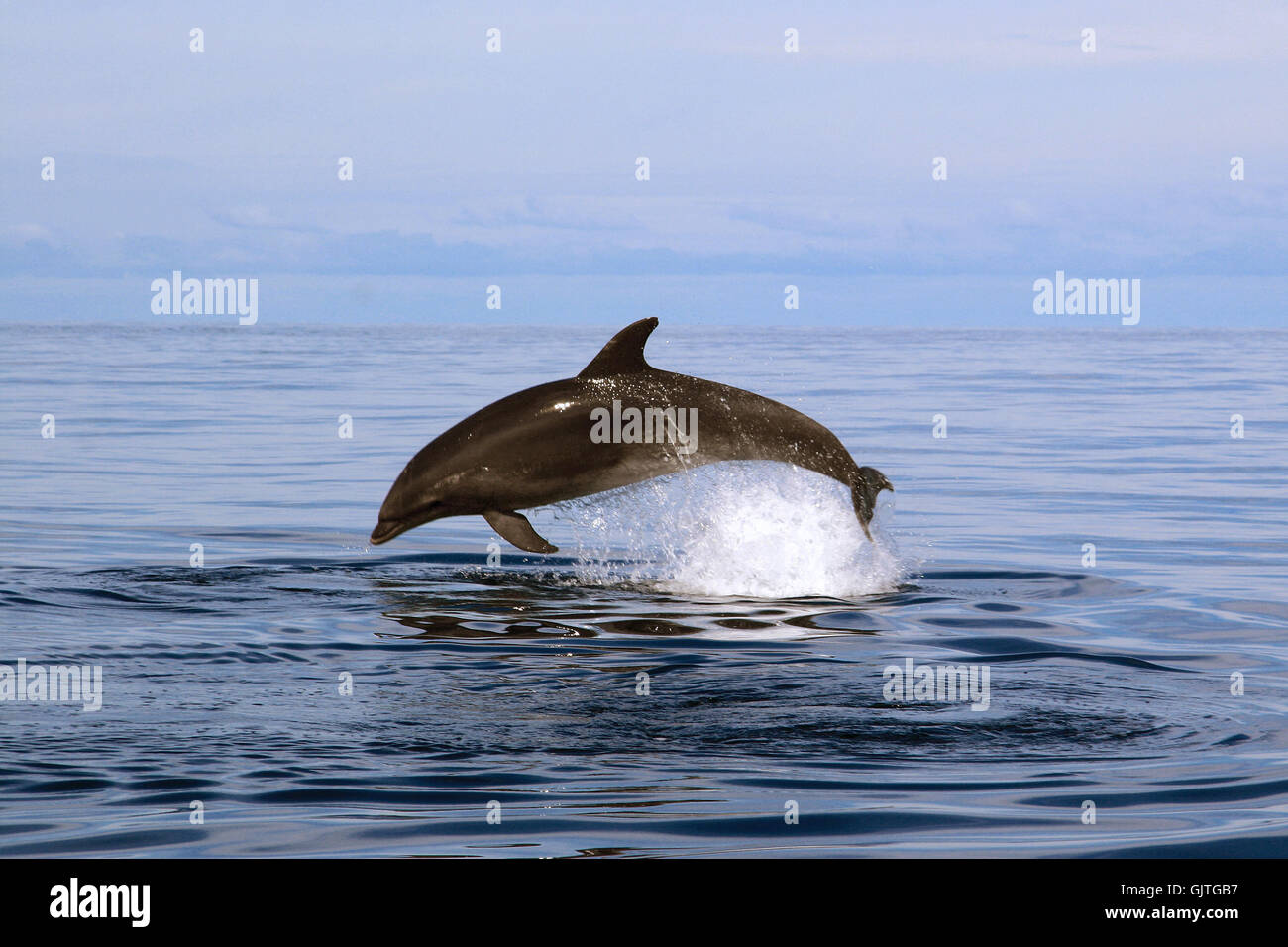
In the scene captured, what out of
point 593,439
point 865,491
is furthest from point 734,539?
point 593,439

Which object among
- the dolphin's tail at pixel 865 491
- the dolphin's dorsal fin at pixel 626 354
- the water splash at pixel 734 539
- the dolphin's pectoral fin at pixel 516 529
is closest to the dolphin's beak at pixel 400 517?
the dolphin's pectoral fin at pixel 516 529

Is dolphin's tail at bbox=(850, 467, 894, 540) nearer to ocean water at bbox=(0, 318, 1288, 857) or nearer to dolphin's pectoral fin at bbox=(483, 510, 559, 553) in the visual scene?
ocean water at bbox=(0, 318, 1288, 857)

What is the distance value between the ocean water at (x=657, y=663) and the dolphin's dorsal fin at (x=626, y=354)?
104 cm

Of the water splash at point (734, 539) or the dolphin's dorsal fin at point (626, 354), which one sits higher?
the dolphin's dorsal fin at point (626, 354)

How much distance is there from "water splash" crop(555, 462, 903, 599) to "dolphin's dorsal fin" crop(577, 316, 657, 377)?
38.2 inches

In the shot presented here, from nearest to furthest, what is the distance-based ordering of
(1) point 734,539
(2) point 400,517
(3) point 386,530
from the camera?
1. (2) point 400,517
2. (3) point 386,530
3. (1) point 734,539

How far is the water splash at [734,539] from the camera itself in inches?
532

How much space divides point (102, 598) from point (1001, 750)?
7.54 metres

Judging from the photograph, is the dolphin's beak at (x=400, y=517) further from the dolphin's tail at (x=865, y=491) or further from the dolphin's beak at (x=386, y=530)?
the dolphin's tail at (x=865, y=491)

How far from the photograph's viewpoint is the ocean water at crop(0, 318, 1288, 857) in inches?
270

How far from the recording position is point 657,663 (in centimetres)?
1014

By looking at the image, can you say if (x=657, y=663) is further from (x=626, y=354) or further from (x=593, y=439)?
(x=626, y=354)

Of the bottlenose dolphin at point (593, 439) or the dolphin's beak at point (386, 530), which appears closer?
the bottlenose dolphin at point (593, 439)

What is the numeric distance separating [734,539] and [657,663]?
519 cm
